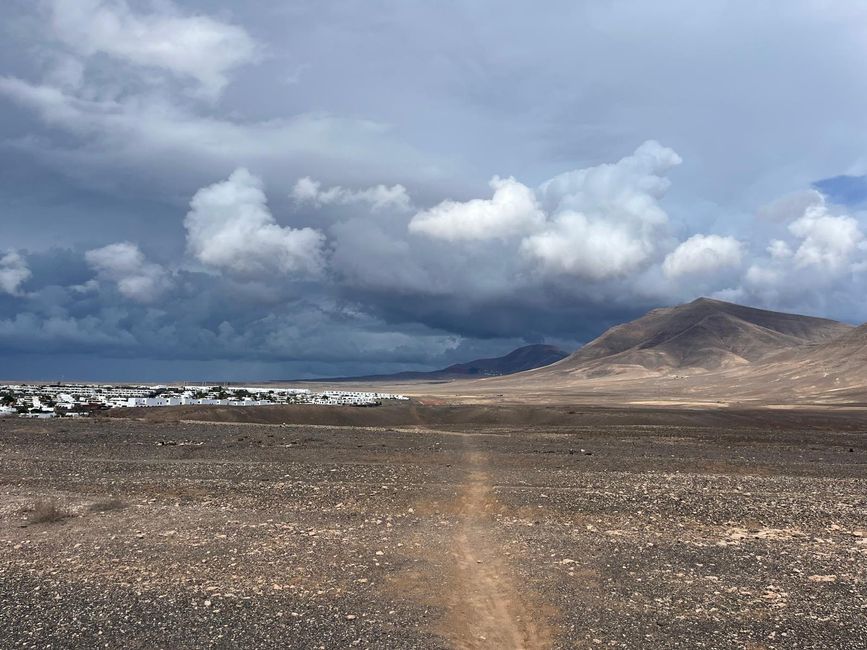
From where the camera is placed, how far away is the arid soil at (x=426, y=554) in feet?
32.9

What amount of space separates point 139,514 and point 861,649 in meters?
16.1

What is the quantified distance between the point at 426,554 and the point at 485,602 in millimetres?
3023

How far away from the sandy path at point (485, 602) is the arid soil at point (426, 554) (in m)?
0.05

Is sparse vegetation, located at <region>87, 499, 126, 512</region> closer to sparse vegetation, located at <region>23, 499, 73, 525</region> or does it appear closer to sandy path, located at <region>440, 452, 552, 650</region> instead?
sparse vegetation, located at <region>23, 499, 73, 525</region>

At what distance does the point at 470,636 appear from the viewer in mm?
9727

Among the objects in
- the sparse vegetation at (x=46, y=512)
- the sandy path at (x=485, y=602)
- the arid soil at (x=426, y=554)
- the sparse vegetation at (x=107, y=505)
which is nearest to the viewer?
the sandy path at (x=485, y=602)

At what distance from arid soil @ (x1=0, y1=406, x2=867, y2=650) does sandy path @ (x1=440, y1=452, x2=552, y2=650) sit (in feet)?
0.16

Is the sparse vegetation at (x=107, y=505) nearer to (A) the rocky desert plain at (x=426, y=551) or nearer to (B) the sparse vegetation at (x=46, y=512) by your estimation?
(A) the rocky desert plain at (x=426, y=551)

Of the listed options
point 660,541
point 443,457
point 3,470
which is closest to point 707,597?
point 660,541

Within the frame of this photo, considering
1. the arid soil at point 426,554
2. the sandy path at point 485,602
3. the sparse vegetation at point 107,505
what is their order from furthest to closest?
the sparse vegetation at point 107,505 < the arid soil at point 426,554 < the sandy path at point 485,602

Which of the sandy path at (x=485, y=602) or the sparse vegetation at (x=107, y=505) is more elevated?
the sparse vegetation at (x=107, y=505)

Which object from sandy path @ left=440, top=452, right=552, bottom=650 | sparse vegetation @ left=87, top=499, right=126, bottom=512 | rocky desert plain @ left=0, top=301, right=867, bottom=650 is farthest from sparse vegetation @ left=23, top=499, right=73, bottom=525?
sandy path @ left=440, top=452, right=552, bottom=650

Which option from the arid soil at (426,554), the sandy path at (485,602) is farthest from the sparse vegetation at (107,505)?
the sandy path at (485,602)

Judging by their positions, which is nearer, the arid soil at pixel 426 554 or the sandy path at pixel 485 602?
the sandy path at pixel 485 602
